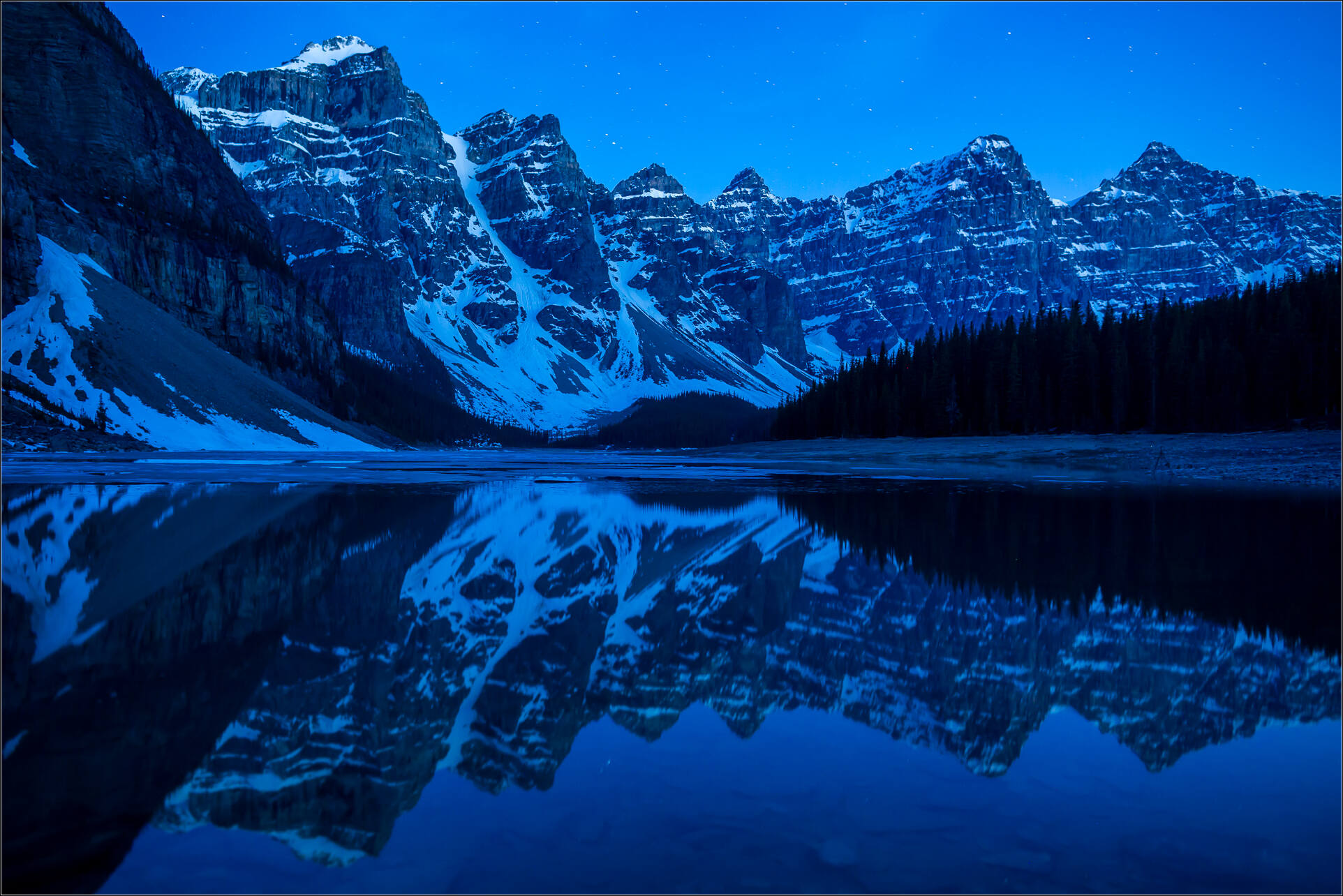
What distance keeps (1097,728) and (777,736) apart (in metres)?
2.43

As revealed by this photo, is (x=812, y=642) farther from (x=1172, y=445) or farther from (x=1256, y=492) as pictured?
(x=1172, y=445)

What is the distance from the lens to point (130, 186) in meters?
105

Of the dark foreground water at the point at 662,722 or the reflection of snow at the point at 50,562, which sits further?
the reflection of snow at the point at 50,562

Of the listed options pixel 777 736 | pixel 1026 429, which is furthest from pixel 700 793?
pixel 1026 429

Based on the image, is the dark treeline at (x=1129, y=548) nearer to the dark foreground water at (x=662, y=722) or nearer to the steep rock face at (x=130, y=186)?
the dark foreground water at (x=662, y=722)

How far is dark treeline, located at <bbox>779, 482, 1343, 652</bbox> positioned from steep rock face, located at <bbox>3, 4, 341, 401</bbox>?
8802 cm

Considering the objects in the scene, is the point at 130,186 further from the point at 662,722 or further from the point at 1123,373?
the point at 662,722

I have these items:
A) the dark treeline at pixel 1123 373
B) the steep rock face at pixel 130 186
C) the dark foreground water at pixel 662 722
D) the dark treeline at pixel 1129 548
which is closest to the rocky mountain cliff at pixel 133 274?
the steep rock face at pixel 130 186

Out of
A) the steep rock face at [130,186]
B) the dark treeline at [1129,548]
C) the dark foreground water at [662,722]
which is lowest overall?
the dark foreground water at [662,722]

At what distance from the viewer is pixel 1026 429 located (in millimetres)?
74938

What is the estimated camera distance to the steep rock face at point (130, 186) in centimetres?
9512

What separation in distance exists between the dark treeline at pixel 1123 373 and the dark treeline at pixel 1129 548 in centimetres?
3897

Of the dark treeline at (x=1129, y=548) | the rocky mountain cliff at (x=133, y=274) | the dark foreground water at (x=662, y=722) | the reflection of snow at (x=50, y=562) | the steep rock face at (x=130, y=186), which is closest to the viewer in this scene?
the dark foreground water at (x=662, y=722)

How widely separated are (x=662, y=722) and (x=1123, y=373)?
72649 millimetres
